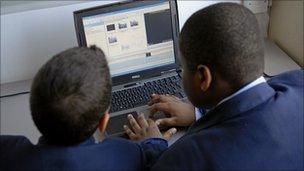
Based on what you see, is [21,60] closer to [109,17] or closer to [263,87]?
[109,17]

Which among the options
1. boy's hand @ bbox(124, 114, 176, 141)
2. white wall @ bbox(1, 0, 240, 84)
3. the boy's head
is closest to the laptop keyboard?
boy's hand @ bbox(124, 114, 176, 141)

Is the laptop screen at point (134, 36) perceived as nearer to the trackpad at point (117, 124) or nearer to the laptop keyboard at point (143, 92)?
the laptop keyboard at point (143, 92)

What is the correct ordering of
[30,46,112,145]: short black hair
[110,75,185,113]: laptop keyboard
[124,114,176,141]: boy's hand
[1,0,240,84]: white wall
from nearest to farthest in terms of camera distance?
[30,46,112,145]: short black hair → [124,114,176,141]: boy's hand → [110,75,185,113]: laptop keyboard → [1,0,240,84]: white wall

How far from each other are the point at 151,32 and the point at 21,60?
0.60 metres

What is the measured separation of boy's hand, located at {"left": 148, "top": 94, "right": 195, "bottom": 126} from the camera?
1.25m

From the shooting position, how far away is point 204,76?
89cm

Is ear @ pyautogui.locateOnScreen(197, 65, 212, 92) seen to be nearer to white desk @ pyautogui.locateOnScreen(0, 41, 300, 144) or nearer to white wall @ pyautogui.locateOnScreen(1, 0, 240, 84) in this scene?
white desk @ pyautogui.locateOnScreen(0, 41, 300, 144)

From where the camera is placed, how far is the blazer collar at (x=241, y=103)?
0.84 meters

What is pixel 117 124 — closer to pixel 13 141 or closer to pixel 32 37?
pixel 13 141

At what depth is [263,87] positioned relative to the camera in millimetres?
868

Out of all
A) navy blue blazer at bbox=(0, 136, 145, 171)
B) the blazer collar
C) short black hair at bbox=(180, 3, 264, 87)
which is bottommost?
navy blue blazer at bbox=(0, 136, 145, 171)

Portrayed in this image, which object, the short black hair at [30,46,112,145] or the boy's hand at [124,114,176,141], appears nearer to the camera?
the short black hair at [30,46,112,145]

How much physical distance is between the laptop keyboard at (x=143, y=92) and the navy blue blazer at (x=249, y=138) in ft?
1.62

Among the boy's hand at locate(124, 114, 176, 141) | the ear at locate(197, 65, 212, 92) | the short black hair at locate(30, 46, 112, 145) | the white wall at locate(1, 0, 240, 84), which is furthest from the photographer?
the white wall at locate(1, 0, 240, 84)
